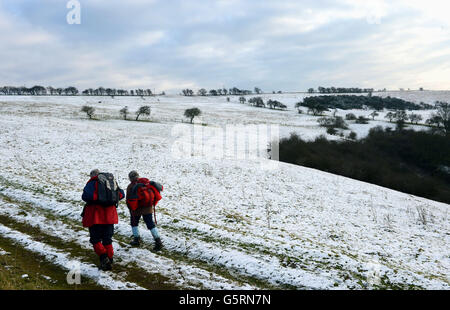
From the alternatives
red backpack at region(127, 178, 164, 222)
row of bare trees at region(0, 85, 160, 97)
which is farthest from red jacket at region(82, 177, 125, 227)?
row of bare trees at region(0, 85, 160, 97)

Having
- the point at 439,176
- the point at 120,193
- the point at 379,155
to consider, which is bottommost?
the point at 439,176

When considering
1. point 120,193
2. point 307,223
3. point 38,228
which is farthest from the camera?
point 307,223

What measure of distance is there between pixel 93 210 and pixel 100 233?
0.64 meters

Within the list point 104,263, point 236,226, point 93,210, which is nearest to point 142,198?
point 93,210

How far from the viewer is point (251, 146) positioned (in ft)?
140

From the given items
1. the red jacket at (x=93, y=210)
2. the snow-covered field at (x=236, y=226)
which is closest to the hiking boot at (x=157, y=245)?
the snow-covered field at (x=236, y=226)

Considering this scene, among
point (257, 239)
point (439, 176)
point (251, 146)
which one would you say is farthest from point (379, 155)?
point (257, 239)

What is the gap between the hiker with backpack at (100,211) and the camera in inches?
264

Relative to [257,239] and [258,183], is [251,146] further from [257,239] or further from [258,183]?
[257,239]

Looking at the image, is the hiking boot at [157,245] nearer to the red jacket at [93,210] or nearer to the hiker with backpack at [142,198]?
the hiker with backpack at [142,198]

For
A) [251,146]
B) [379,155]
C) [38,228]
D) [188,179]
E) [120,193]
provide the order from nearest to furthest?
[120,193], [38,228], [188,179], [251,146], [379,155]

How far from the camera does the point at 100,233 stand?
6867 mm

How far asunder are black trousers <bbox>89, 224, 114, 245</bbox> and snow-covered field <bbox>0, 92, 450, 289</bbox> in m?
0.76

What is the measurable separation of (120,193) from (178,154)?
1988cm
